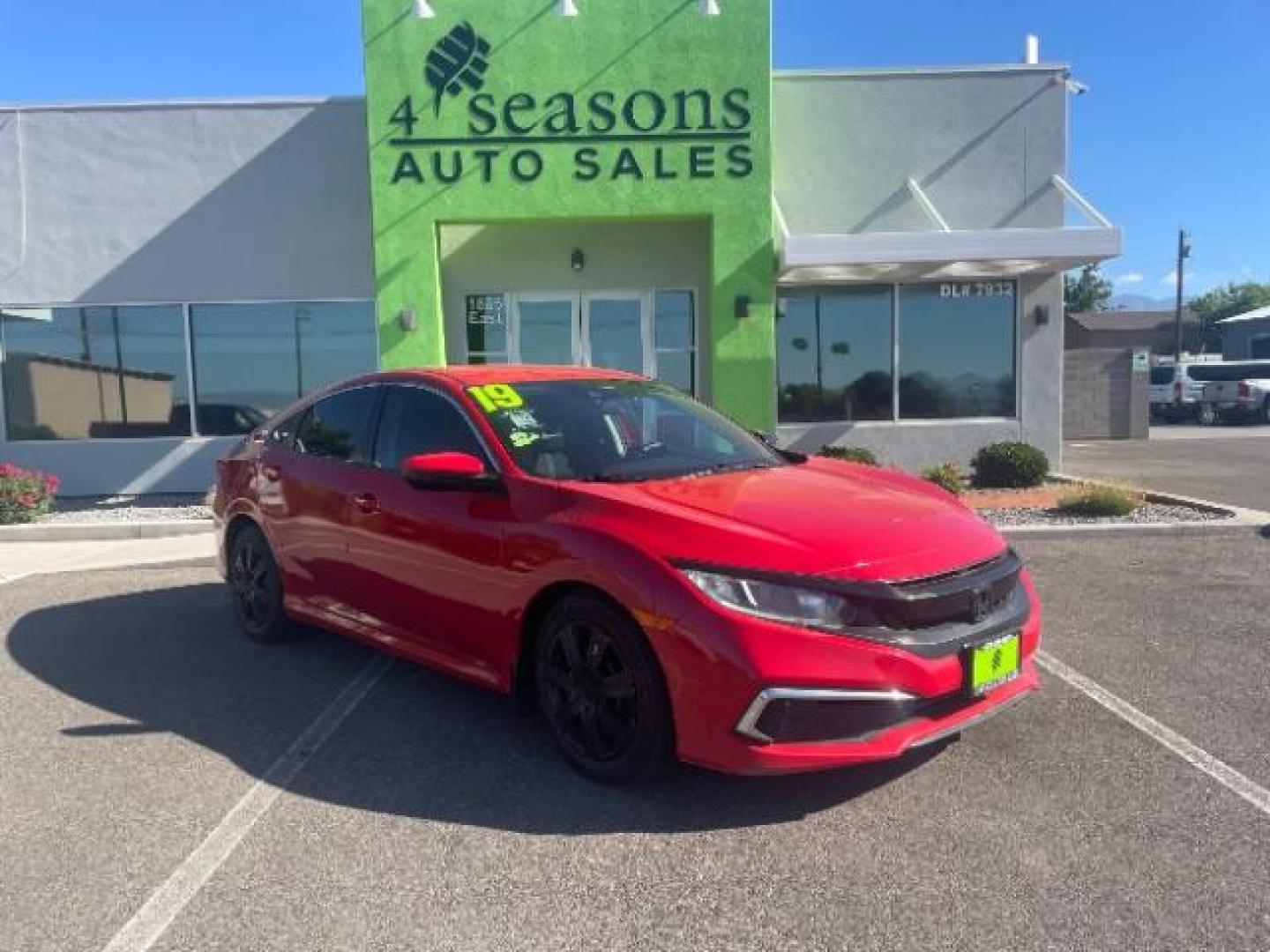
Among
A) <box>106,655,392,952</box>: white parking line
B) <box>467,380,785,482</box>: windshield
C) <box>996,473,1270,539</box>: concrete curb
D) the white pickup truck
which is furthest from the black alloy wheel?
the white pickup truck

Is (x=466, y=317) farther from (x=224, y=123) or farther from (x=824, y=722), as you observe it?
(x=824, y=722)

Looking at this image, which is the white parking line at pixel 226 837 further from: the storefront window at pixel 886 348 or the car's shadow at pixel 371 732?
the storefront window at pixel 886 348

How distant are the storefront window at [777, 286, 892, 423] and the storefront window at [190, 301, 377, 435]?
17.6 feet

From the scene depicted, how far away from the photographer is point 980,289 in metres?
13.1

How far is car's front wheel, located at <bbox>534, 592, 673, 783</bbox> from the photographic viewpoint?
11.8ft

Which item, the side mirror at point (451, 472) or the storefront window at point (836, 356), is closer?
the side mirror at point (451, 472)

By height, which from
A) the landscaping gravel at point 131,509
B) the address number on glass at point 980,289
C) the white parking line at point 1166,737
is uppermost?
the address number on glass at point 980,289

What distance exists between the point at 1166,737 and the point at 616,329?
9.77 m

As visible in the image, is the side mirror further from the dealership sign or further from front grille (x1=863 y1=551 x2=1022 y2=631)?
the dealership sign

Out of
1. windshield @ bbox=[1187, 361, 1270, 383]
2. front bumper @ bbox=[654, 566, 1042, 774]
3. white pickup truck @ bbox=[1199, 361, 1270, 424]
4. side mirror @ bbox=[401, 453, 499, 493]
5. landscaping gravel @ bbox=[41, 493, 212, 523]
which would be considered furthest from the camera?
windshield @ bbox=[1187, 361, 1270, 383]

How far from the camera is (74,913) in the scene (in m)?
3.08

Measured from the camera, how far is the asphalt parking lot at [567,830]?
9.68 ft

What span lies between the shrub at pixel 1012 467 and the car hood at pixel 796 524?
7.66 m

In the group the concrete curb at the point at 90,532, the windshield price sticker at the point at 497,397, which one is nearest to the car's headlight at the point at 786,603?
the windshield price sticker at the point at 497,397
